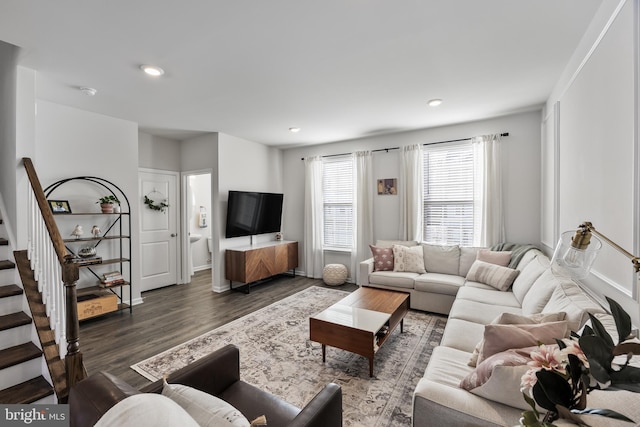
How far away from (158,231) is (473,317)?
187 inches

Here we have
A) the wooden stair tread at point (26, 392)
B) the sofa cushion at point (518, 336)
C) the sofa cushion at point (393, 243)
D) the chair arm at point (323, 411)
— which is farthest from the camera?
the sofa cushion at point (393, 243)

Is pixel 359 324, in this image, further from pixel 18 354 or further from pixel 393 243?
pixel 18 354

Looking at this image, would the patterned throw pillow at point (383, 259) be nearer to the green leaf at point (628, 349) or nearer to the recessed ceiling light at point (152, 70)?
the recessed ceiling light at point (152, 70)

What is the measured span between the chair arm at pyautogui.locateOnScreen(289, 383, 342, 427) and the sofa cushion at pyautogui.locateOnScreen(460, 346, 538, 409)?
61 cm

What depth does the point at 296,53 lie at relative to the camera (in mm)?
2273

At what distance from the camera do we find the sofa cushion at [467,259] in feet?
12.5

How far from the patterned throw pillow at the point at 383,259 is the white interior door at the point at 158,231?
11.6 feet

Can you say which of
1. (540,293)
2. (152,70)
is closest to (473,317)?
(540,293)

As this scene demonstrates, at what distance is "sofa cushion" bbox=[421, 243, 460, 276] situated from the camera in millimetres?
3908

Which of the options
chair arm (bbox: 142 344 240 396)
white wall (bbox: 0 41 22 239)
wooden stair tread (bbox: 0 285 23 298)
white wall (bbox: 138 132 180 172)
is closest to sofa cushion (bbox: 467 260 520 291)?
chair arm (bbox: 142 344 240 396)

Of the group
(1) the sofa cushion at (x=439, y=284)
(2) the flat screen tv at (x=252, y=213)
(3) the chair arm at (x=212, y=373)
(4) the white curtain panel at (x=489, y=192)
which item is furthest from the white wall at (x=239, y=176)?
(4) the white curtain panel at (x=489, y=192)

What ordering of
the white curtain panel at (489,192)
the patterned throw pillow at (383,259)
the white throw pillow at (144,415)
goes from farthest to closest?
1. the patterned throw pillow at (383,259)
2. the white curtain panel at (489,192)
3. the white throw pillow at (144,415)

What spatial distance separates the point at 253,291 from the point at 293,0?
159 inches

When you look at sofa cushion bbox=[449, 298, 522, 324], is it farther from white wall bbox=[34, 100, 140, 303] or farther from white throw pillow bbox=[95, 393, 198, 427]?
white wall bbox=[34, 100, 140, 303]
